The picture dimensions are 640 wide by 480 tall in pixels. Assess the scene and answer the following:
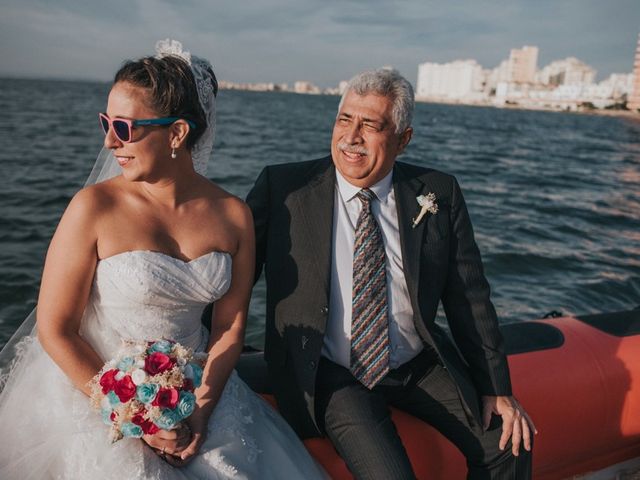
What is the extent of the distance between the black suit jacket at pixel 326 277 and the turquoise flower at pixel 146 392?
92 cm

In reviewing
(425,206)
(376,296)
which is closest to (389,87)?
(425,206)

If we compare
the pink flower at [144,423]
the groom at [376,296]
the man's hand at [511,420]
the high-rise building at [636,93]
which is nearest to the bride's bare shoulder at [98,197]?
the groom at [376,296]

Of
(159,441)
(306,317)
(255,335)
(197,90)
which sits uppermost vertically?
(197,90)

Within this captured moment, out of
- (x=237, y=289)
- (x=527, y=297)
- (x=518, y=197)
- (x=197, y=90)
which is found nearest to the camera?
(x=197, y=90)

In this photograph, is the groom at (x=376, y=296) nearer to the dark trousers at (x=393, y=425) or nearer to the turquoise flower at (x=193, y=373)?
the dark trousers at (x=393, y=425)

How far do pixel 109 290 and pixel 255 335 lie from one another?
13.0 feet

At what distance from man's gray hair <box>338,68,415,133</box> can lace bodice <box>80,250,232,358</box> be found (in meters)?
1.03

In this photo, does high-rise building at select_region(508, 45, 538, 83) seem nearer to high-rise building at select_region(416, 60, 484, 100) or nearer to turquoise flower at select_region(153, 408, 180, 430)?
high-rise building at select_region(416, 60, 484, 100)

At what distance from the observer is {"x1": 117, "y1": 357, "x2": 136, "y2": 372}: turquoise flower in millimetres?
1775

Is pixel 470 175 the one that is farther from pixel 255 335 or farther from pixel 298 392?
pixel 298 392

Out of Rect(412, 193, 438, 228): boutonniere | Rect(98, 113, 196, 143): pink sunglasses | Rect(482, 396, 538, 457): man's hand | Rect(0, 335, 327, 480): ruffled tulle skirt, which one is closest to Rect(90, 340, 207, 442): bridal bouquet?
Rect(0, 335, 327, 480): ruffled tulle skirt

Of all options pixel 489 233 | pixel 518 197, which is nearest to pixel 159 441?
pixel 489 233

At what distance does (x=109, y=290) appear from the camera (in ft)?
7.04

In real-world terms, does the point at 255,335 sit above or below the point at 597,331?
below
